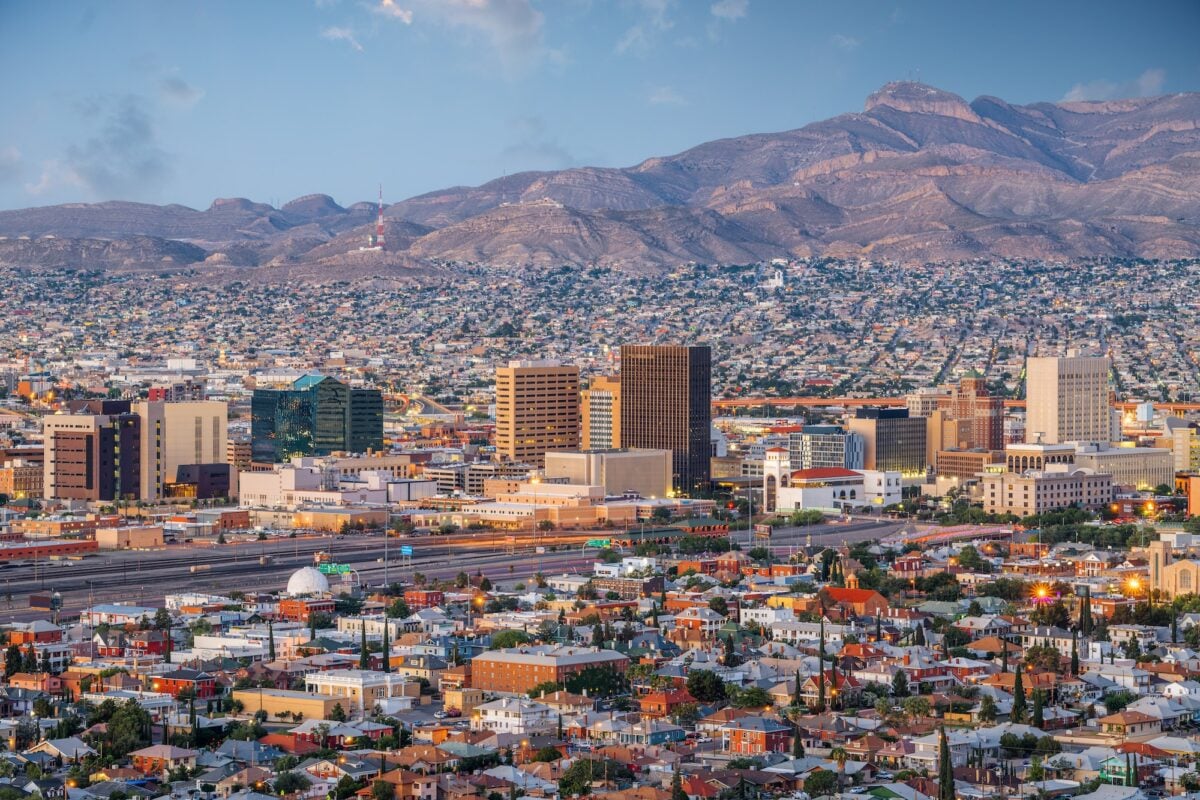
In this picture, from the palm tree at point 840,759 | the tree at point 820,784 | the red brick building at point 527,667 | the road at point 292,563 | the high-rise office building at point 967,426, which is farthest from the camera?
the high-rise office building at point 967,426

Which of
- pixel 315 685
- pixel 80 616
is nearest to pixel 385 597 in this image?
pixel 80 616

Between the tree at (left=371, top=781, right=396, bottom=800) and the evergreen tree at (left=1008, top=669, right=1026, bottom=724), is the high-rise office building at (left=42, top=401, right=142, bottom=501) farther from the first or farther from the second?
the tree at (left=371, top=781, right=396, bottom=800)

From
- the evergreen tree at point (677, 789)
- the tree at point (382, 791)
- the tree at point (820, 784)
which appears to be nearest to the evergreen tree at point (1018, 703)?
the tree at point (820, 784)

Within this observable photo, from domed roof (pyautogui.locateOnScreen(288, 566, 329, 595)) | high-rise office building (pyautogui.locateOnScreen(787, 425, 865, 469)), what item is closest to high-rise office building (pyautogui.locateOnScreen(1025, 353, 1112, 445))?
high-rise office building (pyautogui.locateOnScreen(787, 425, 865, 469))

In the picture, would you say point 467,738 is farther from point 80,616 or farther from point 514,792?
point 80,616

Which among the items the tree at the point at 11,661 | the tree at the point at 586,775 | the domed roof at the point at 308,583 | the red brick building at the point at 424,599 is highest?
the domed roof at the point at 308,583

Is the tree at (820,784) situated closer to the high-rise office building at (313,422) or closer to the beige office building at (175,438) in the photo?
the beige office building at (175,438)

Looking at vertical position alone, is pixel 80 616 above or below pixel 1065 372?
below
